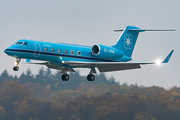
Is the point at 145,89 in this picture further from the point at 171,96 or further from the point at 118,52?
the point at 118,52

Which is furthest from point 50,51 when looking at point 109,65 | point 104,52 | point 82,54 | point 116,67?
point 116,67

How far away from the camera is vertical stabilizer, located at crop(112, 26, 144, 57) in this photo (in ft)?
112

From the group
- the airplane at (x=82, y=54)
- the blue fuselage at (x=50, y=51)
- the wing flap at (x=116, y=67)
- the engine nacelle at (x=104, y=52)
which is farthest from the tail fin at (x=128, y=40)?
the blue fuselage at (x=50, y=51)

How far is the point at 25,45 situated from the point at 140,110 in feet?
97.7

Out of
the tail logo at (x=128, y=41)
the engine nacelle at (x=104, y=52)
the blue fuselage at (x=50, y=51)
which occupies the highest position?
the tail logo at (x=128, y=41)

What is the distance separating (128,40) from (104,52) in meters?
3.89

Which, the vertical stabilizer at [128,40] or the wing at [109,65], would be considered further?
the vertical stabilizer at [128,40]

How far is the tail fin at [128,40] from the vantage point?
34219 mm

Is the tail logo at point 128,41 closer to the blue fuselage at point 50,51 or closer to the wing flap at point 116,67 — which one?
the wing flap at point 116,67

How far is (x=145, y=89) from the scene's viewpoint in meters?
50.5

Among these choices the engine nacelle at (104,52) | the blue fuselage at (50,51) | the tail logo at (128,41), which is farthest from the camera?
the tail logo at (128,41)

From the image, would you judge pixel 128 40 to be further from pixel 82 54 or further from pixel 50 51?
pixel 50 51

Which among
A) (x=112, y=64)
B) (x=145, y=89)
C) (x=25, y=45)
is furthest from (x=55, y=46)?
(x=145, y=89)

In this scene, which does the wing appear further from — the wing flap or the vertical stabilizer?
the vertical stabilizer
